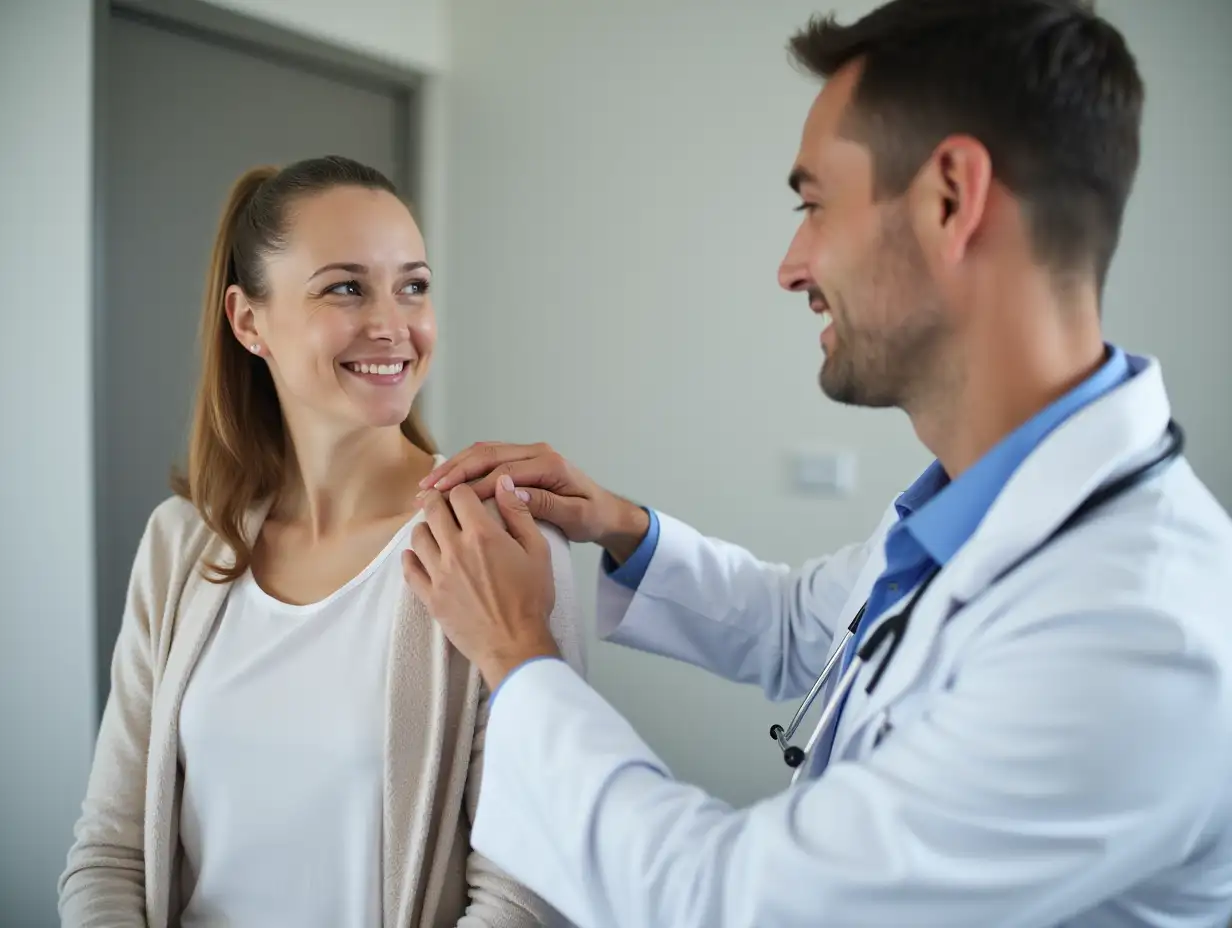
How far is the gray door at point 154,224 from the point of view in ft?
7.19

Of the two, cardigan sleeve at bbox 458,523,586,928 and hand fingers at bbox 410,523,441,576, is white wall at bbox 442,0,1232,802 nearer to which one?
cardigan sleeve at bbox 458,523,586,928

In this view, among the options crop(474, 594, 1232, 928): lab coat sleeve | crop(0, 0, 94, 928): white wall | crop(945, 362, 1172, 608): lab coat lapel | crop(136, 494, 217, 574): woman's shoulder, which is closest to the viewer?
crop(474, 594, 1232, 928): lab coat sleeve

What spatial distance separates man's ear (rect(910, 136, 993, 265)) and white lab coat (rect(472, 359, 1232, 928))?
191 millimetres

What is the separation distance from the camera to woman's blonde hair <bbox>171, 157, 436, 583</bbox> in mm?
1284

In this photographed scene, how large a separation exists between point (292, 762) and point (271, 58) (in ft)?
6.77

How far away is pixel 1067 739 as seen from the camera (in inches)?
26.7

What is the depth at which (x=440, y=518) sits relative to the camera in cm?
111

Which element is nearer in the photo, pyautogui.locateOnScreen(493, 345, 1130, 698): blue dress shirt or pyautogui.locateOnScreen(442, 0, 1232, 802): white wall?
pyautogui.locateOnScreen(493, 345, 1130, 698): blue dress shirt

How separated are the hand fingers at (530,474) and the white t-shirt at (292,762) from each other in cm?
12

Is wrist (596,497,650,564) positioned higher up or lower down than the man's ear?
lower down

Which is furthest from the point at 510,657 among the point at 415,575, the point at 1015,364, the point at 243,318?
the point at 243,318

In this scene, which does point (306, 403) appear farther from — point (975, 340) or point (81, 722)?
point (81, 722)

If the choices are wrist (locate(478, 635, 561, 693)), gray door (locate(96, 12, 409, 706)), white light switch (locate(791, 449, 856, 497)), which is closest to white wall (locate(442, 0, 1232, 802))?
white light switch (locate(791, 449, 856, 497))

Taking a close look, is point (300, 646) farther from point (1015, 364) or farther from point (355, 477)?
point (1015, 364)
